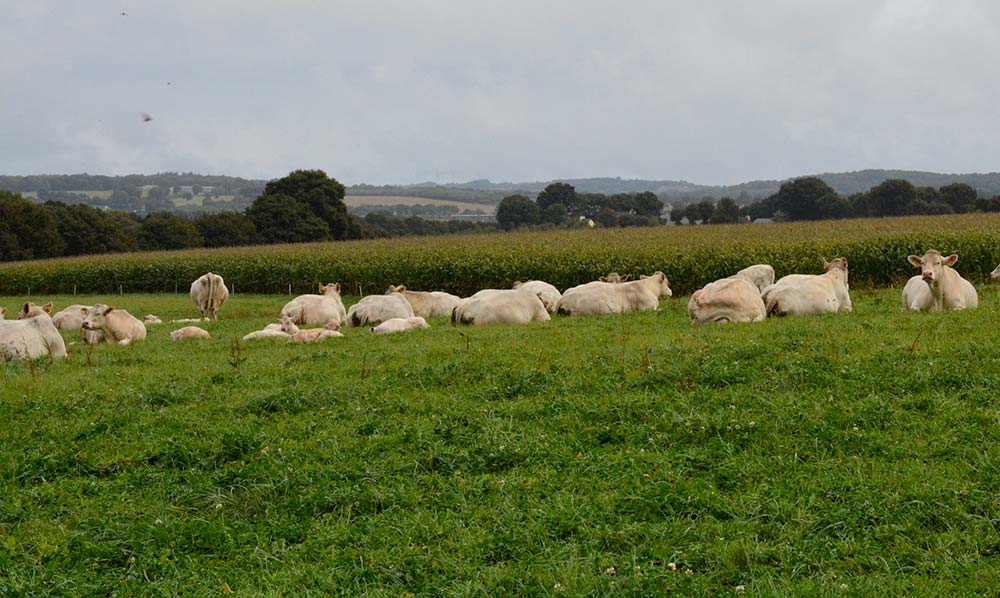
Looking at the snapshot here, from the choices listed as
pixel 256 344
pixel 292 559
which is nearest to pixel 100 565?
pixel 292 559

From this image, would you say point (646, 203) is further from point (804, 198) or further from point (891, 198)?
point (891, 198)

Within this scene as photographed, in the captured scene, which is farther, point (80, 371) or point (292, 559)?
point (80, 371)

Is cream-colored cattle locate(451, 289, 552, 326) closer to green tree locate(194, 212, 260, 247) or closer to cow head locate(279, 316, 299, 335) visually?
cow head locate(279, 316, 299, 335)

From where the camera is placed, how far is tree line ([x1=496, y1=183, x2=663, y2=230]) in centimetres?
11038

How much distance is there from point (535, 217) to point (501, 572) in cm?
10664

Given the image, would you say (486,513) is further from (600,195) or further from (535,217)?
(600,195)

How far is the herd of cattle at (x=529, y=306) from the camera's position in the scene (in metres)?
16.1

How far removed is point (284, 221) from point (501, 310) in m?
66.0

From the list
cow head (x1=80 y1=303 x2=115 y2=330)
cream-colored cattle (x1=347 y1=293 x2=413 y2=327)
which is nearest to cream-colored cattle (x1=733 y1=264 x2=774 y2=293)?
cream-colored cattle (x1=347 y1=293 x2=413 y2=327)

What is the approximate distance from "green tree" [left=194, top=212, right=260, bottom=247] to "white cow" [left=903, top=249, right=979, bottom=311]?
70.8 metres

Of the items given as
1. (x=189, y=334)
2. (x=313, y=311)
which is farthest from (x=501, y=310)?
(x=189, y=334)

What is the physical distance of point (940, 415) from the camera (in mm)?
8734

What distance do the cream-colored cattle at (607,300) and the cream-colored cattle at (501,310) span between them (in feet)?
3.25

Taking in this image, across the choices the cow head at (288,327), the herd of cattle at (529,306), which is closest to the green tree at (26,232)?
the herd of cattle at (529,306)
